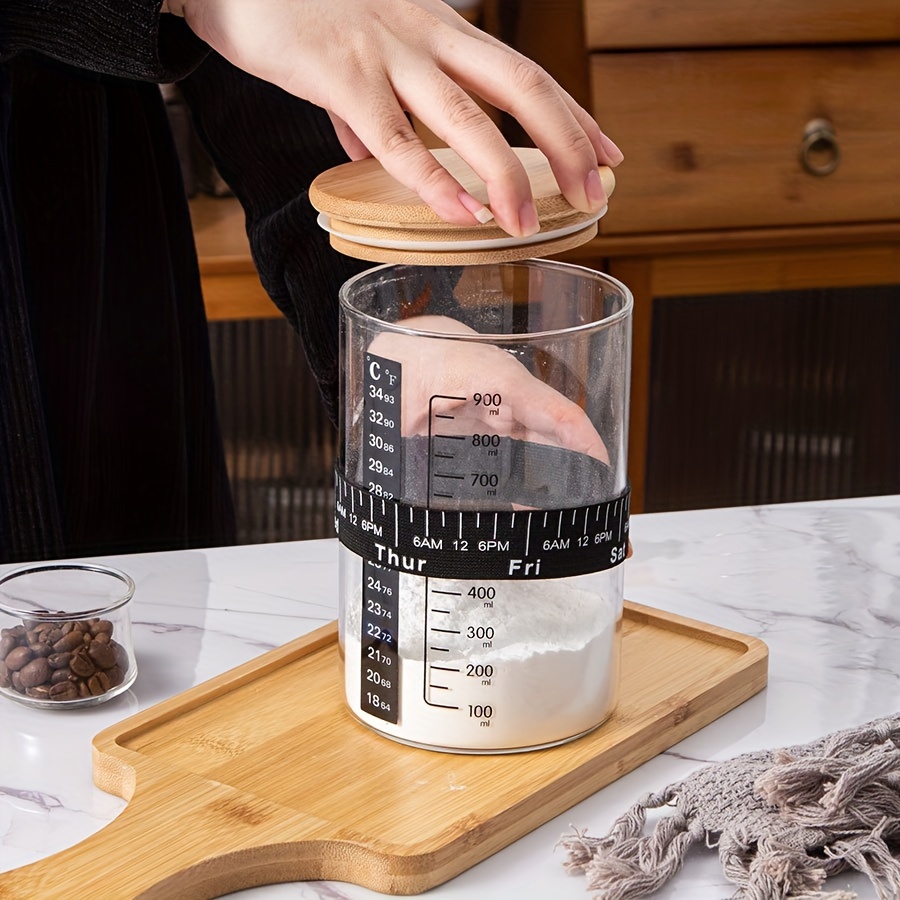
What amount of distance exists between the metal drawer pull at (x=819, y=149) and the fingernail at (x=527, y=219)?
4.20 ft

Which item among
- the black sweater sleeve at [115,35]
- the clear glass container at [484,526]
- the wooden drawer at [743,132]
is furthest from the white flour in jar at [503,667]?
the wooden drawer at [743,132]

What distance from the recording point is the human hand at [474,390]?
598 millimetres

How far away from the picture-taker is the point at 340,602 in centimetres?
68

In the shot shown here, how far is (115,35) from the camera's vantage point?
73 centimetres

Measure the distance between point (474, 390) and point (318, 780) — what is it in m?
0.18

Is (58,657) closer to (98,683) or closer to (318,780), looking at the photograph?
(98,683)

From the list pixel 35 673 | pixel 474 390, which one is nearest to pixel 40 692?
pixel 35 673

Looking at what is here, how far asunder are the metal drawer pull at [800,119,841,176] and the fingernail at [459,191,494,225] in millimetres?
1286

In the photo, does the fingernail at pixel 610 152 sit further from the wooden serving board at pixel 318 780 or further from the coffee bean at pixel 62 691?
the coffee bean at pixel 62 691

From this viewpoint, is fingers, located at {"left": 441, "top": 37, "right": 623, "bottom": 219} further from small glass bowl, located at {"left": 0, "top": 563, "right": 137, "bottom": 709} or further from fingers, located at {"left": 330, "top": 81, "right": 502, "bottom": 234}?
small glass bowl, located at {"left": 0, "top": 563, "right": 137, "bottom": 709}

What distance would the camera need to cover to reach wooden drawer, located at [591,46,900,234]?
66.5 inches

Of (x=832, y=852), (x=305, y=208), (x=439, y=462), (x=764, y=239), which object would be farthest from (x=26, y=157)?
(x=764, y=239)

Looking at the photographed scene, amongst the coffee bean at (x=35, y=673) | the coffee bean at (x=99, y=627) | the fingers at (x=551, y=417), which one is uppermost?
the fingers at (x=551, y=417)


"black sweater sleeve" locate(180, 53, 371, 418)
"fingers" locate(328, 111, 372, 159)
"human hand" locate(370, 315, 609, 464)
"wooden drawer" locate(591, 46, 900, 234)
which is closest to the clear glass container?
"human hand" locate(370, 315, 609, 464)
